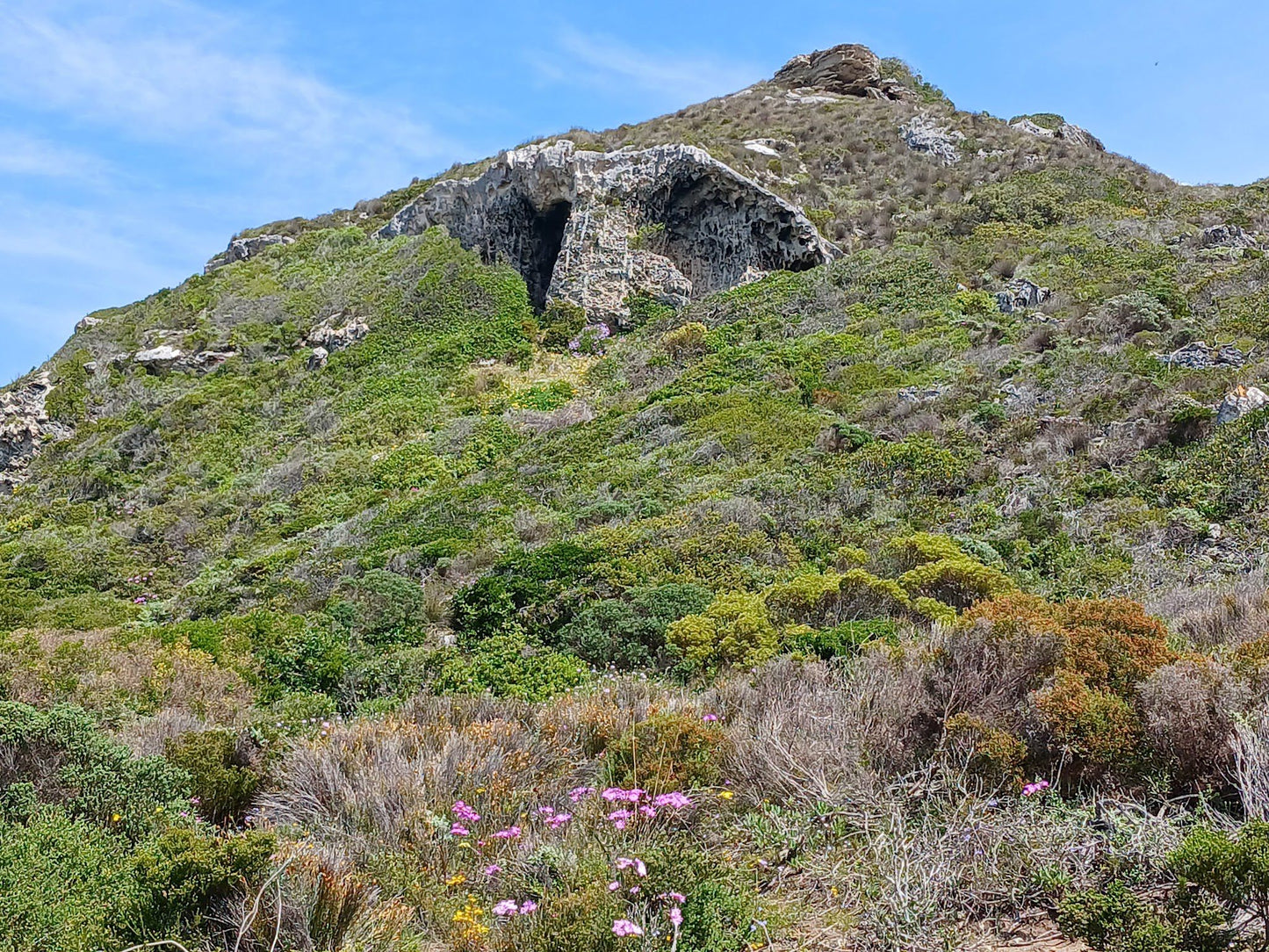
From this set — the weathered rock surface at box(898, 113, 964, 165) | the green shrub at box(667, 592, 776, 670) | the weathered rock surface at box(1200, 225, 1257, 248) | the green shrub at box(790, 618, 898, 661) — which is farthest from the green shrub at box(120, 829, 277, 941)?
the weathered rock surface at box(898, 113, 964, 165)

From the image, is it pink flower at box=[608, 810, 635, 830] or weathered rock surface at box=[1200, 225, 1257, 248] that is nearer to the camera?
pink flower at box=[608, 810, 635, 830]

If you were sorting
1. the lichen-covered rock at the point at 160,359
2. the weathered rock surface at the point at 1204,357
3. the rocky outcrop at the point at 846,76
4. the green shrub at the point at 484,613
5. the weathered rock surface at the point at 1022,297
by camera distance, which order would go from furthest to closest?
the rocky outcrop at the point at 846,76 → the lichen-covered rock at the point at 160,359 → the weathered rock surface at the point at 1022,297 → the weathered rock surface at the point at 1204,357 → the green shrub at the point at 484,613

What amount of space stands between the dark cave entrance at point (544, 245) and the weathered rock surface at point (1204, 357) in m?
16.8

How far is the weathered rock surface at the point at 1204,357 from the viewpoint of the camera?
12.3 metres

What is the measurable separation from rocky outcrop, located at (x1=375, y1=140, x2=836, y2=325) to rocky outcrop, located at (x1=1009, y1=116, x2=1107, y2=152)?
52.3 ft

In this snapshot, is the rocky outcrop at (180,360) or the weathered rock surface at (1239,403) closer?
the weathered rock surface at (1239,403)

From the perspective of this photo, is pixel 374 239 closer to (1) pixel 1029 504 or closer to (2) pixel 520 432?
(2) pixel 520 432

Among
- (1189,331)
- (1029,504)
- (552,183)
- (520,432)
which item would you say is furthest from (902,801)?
(552,183)

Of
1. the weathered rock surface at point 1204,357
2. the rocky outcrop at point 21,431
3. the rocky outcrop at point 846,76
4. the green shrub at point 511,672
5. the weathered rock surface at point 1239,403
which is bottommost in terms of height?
the green shrub at point 511,672

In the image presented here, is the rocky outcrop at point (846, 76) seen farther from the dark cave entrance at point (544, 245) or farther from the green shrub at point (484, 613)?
the green shrub at point (484, 613)

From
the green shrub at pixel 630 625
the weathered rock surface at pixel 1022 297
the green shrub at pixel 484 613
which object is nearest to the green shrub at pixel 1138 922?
the green shrub at pixel 630 625

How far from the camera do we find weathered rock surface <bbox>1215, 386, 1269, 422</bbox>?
403 inches

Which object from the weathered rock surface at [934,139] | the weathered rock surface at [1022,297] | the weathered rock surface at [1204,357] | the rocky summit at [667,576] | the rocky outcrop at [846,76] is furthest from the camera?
the rocky outcrop at [846,76]

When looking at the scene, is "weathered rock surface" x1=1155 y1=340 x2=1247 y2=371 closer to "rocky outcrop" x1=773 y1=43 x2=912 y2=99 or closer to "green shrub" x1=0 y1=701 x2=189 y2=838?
"green shrub" x1=0 y1=701 x2=189 y2=838
